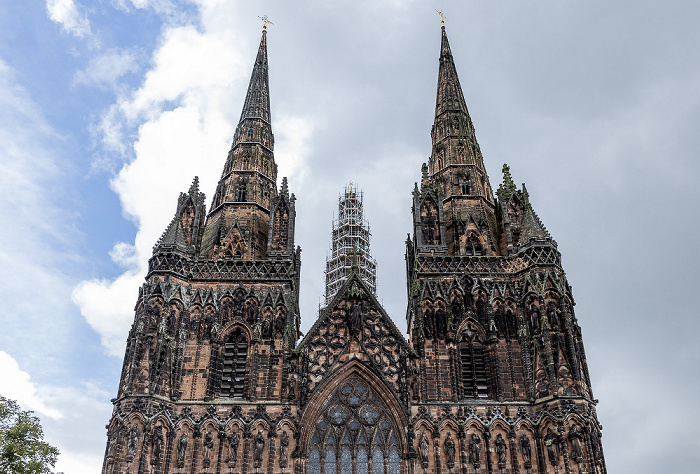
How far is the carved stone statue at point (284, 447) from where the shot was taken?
2650 centimetres

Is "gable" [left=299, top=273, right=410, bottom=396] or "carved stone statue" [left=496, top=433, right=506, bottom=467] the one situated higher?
"gable" [left=299, top=273, right=410, bottom=396]

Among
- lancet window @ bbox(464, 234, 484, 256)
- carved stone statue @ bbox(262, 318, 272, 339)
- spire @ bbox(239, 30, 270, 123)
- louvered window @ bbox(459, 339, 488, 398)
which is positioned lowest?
louvered window @ bbox(459, 339, 488, 398)

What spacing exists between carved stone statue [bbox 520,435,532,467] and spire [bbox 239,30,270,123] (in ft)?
79.6

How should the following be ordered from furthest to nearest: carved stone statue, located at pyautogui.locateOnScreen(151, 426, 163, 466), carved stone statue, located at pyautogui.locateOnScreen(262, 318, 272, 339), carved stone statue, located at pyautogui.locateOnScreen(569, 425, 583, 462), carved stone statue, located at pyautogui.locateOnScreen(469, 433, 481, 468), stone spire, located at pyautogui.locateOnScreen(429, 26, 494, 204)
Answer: stone spire, located at pyautogui.locateOnScreen(429, 26, 494, 204), carved stone statue, located at pyautogui.locateOnScreen(262, 318, 272, 339), carved stone statue, located at pyautogui.locateOnScreen(469, 433, 481, 468), carved stone statue, located at pyautogui.locateOnScreen(151, 426, 163, 466), carved stone statue, located at pyautogui.locateOnScreen(569, 425, 583, 462)

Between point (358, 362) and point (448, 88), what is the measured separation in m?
20.8

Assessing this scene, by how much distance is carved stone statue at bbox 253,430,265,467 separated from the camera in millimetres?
26547

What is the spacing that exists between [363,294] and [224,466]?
9.62 m

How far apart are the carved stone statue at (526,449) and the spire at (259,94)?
79.6 ft

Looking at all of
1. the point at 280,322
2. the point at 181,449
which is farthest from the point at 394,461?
the point at 181,449

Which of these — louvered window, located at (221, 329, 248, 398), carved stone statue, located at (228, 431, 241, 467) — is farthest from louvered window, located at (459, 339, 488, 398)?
carved stone statue, located at (228, 431, 241, 467)

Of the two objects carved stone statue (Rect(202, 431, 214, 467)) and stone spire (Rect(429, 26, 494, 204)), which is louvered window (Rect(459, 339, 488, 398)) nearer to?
stone spire (Rect(429, 26, 494, 204))

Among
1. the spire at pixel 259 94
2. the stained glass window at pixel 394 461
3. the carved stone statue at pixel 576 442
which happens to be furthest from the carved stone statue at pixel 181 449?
the spire at pixel 259 94

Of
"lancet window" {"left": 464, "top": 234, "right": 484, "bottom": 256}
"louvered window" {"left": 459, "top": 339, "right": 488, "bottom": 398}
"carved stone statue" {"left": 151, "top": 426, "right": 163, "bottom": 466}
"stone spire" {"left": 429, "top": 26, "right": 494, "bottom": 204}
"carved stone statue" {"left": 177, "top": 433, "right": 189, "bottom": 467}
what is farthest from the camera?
"stone spire" {"left": 429, "top": 26, "right": 494, "bottom": 204}

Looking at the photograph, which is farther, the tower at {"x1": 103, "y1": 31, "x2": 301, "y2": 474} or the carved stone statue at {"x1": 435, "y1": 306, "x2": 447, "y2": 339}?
the carved stone statue at {"x1": 435, "y1": 306, "x2": 447, "y2": 339}
